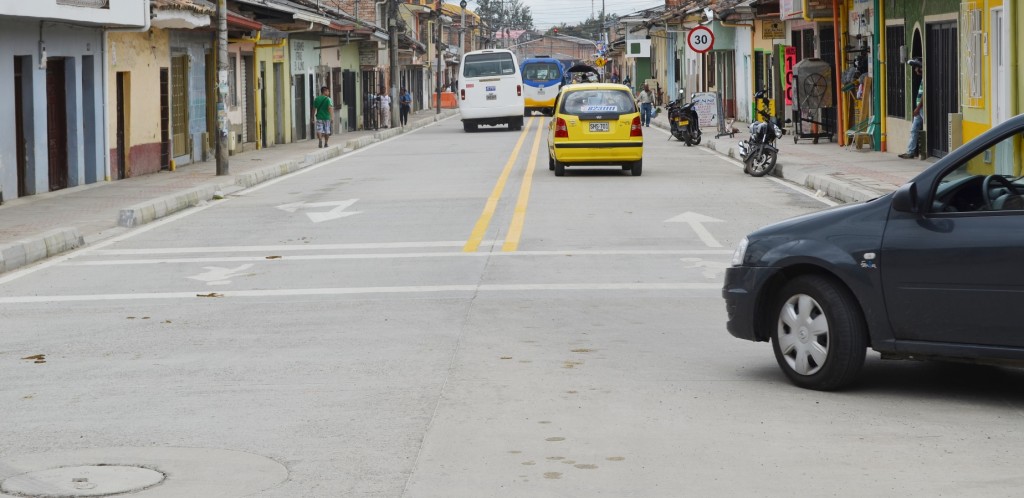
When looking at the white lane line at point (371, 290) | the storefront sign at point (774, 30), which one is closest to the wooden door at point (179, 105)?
the storefront sign at point (774, 30)

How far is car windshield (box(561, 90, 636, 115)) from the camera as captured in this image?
2617cm

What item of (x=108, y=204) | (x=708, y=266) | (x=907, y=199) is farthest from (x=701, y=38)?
(x=907, y=199)

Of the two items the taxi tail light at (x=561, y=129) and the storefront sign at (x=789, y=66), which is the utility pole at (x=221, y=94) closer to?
the taxi tail light at (x=561, y=129)

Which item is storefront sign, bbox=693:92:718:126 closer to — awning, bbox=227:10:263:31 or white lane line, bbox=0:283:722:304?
awning, bbox=227:10:263:31

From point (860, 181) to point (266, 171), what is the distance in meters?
12.4

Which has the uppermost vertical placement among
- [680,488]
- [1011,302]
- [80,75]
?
[80,75]

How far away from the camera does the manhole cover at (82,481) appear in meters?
6.07

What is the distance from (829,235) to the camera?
7.98 meters

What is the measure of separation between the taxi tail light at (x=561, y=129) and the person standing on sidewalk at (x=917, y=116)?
655 centimetres

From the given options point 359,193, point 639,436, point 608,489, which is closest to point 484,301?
point 639,436

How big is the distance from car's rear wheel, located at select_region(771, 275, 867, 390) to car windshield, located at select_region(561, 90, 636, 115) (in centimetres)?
1793

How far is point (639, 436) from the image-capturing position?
23.0ft

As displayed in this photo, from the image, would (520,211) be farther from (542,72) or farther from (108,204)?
(542,72)

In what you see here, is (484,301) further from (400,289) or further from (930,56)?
(930,56)
